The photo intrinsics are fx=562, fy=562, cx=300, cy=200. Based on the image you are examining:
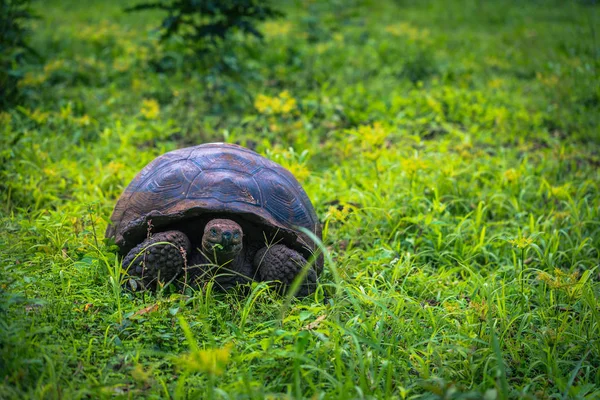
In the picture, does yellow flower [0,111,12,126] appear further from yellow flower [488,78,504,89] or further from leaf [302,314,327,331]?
yellow flower [488,78,504,89]

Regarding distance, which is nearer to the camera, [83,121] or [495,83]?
[83,121]

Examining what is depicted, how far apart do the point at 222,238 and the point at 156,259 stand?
347 millimetres

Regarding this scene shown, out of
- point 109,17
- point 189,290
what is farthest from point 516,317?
point 109,17

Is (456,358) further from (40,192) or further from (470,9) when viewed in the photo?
(470,9)

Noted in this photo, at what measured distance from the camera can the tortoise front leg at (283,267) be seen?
2.62m

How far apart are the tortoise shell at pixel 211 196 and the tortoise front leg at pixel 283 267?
0.10 meters

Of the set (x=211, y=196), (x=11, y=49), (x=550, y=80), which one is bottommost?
(x=211, y=196)

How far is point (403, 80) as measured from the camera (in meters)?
6.71

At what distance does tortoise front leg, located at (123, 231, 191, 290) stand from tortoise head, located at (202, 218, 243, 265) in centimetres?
13

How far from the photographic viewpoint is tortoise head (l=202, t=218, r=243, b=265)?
243 cm

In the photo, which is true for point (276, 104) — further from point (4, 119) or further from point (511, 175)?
point (4, 119)

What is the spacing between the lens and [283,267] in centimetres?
262

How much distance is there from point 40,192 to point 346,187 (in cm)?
202

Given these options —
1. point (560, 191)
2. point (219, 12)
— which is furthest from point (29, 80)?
point (560, 191)
